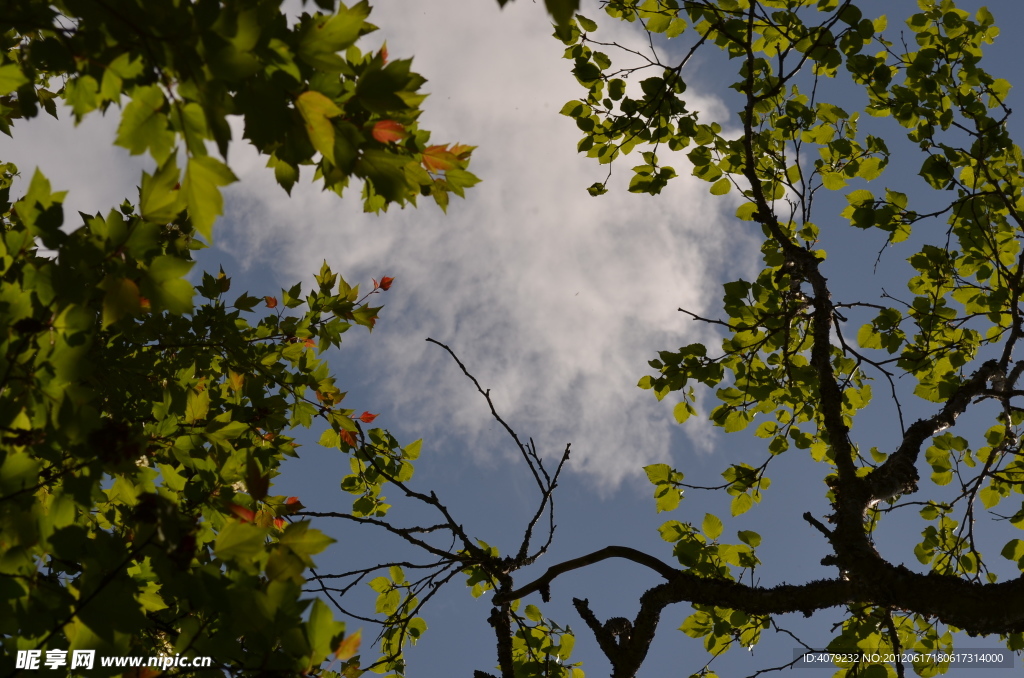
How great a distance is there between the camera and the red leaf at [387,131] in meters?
1.48

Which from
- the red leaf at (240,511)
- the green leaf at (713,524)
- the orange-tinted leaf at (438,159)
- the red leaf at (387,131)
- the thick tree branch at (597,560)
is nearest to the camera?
the red leaf at (387,131)

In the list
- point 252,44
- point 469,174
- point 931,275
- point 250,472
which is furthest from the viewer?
point 931,275

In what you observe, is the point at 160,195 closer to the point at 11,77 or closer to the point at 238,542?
the point at 11,77

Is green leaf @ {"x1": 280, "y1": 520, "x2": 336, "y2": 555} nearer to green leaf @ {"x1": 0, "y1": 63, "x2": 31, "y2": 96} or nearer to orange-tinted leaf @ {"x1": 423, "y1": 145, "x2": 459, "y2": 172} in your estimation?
orange-tinted leaf @ {"x1": 423, "y1": 145, "x2": 459, "y2": 172}

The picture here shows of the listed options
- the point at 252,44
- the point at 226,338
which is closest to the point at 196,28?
the point at 252,44

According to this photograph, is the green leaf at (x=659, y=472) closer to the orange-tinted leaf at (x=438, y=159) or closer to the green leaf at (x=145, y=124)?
the orange-tinted leaf at (x=438, y=159)

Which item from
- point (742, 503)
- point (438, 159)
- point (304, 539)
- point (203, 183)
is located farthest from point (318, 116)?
point (742, 503)

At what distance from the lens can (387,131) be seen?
1482 millimetres

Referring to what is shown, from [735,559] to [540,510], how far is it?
101cm

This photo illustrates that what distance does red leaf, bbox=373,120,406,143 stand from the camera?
148 centimetres

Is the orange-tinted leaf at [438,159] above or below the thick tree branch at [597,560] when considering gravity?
above

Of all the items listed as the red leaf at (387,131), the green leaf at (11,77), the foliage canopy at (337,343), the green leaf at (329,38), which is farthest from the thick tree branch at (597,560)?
the green leaf at (11,77)

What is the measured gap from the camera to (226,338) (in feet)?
9.91

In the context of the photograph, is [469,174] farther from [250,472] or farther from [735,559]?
[735,559]
